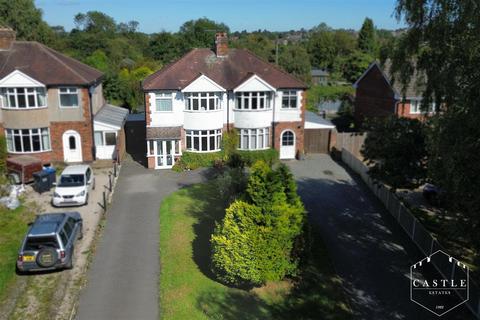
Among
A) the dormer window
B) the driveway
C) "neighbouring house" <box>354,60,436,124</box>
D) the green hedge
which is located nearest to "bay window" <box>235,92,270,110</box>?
the green hedge

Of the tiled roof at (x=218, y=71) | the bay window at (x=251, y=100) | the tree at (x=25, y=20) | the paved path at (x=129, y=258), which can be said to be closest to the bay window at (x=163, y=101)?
the tiled roof at (x=218, y=71)

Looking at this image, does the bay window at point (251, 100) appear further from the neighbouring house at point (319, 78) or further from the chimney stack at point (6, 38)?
the neighbouring house at point (319, 78)

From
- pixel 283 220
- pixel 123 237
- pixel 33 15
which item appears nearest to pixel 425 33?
pixel 283 220

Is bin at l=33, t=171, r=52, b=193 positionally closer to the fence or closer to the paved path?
the paved path

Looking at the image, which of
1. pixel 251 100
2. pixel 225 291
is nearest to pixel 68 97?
pixel 251 100

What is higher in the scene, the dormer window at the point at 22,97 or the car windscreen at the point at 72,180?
the dormer window at the point at 22,97

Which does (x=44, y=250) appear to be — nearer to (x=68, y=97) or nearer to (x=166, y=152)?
(x=166, y=152)

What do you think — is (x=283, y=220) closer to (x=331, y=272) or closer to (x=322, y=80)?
(x=331, y=272)
